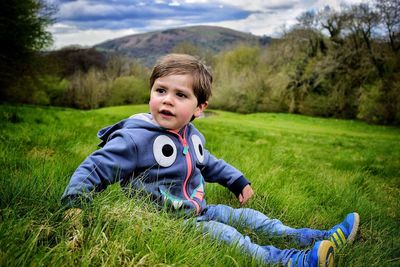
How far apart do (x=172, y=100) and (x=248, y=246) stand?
3.93 feet

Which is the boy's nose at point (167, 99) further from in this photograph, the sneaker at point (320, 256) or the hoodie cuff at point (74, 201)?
the sneaker at point (320, 256)

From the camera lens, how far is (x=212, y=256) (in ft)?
5.55

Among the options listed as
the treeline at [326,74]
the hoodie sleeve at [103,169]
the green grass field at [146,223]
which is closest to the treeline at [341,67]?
the treeline at [326,74]

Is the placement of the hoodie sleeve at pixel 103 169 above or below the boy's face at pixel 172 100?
below

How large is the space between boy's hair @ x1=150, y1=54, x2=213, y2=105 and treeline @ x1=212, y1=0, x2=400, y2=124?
21395 mm

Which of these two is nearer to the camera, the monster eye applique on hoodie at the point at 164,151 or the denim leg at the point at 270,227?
the denim leg at the point at 270,227

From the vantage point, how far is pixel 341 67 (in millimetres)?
31641

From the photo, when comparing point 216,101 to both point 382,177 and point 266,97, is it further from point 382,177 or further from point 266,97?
point 382,177

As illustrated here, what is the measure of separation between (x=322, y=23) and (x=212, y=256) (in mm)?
34115

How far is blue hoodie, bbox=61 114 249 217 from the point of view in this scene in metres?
2.30

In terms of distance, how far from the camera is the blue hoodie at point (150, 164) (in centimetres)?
230

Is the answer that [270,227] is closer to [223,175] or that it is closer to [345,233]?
[345,233]

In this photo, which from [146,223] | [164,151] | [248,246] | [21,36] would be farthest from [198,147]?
[21,36]

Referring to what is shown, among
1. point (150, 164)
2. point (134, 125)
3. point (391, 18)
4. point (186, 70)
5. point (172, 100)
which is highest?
point (391, 18)
